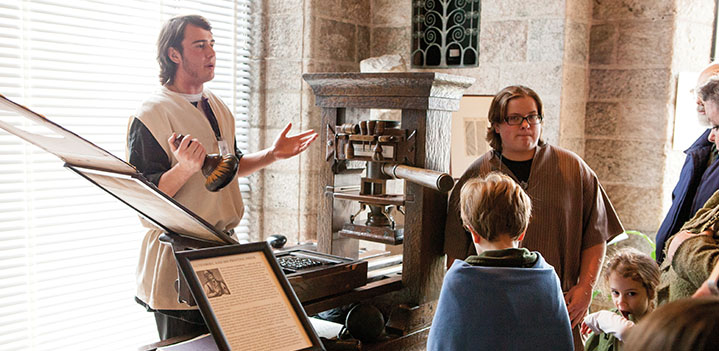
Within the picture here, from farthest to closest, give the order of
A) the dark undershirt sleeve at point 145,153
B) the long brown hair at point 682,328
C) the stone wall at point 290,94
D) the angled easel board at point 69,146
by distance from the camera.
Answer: the stone wall at point 290,94, the dark undershirt sleeve at point 145,153, the angled easel board at point 69,146, the long brown hair at point 682,328

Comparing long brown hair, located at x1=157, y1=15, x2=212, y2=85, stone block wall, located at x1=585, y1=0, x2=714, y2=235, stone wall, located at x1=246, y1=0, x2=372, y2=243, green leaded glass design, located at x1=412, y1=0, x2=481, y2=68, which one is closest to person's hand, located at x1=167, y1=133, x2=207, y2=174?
long brown hair, located at x1=157, y1=15, x2=212, y2=85

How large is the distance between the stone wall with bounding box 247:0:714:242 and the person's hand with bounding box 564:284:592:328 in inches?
68.7

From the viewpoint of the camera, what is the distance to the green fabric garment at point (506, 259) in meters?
1.95

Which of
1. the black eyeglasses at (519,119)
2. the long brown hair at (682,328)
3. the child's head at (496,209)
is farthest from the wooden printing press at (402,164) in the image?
the long brown hair at (682,328)

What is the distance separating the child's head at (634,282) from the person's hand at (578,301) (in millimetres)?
166

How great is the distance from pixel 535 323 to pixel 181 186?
4.13ft

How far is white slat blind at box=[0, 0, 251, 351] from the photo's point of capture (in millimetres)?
3221

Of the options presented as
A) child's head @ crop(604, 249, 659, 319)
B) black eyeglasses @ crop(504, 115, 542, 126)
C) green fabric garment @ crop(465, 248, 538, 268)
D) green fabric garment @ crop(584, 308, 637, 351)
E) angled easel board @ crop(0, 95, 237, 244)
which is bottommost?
green fabric garment @ crop(584, 308, 637, 351)

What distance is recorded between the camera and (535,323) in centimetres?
193

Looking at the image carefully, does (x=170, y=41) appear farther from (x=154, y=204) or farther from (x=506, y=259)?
(x=506, y=259)

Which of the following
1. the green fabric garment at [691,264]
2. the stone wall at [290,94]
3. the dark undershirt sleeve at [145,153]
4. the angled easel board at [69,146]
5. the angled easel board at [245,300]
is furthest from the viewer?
the stone wall at [290,94]

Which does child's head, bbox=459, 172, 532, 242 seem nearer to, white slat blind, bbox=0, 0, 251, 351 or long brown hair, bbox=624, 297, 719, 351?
long brown hair, bbox=624, 297, 719, 351

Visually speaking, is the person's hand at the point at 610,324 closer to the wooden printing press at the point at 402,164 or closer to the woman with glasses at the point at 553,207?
the woman with glasses at the point at 553,207

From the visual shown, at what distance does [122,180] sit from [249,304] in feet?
1.42
